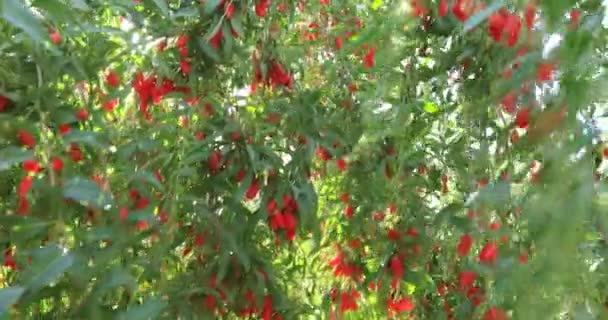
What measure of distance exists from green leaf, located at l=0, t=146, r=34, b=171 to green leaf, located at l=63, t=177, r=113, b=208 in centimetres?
5

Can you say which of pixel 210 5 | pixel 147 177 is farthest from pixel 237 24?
pixel 147 177

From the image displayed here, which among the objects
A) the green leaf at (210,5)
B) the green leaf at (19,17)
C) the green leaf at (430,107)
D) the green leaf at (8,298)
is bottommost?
the green leaf at (8,298)

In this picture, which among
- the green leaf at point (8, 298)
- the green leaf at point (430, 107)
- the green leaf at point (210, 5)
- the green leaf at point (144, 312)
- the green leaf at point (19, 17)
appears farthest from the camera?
the green leaf at point (430, 107)

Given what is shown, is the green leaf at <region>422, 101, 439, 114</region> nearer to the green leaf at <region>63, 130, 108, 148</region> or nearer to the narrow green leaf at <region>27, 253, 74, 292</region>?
the green leaf at <region>63, 130, 108, 148</region>

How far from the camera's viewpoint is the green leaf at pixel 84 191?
1.02 metres

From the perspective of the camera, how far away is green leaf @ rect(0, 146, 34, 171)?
100 centimetres

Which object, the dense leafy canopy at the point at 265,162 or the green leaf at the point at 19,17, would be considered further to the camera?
the dense leafy canopy at the point at 265,162

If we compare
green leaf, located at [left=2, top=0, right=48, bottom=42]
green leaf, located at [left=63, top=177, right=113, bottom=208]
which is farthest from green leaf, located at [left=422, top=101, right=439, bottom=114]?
green leaf, located at [left=2, top=0, right=48, bottom=42]

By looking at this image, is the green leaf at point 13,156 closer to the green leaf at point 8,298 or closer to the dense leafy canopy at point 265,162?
the dense leafy canopy at point 265,162

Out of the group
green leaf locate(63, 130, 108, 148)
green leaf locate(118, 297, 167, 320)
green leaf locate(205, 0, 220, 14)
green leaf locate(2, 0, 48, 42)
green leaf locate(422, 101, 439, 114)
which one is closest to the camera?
green leaf locate(2, 0, 48, 42)

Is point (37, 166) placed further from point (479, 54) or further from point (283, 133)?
point (479, 54)

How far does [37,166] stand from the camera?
1.10m

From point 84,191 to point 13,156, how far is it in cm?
9

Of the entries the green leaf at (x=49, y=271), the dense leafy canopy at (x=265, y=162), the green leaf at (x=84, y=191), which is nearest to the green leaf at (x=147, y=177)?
the dense leafy canopy at (x=265, y=162)
